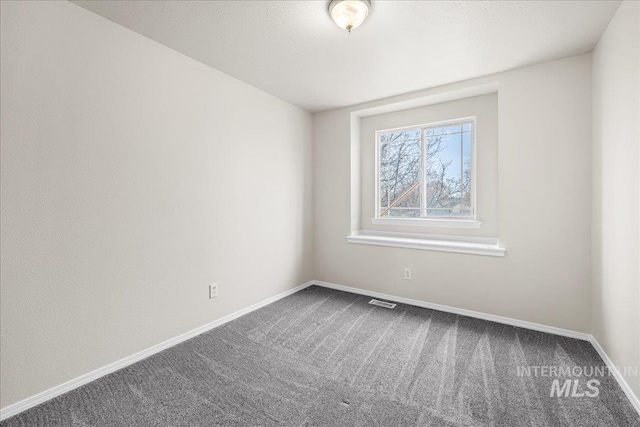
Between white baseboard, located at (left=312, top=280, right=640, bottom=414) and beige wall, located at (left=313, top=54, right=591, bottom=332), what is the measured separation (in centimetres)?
5

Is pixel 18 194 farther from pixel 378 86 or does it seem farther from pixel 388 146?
pixel 388 146

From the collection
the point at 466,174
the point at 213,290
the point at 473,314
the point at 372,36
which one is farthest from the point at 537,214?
the point at 213,290

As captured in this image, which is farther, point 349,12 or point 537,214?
point 537,214

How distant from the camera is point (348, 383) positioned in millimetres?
1856

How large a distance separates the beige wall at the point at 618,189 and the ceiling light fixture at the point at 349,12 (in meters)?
1.49

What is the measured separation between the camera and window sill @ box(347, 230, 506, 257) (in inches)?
111

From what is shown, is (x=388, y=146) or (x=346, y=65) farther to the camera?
(x=388, y=146)

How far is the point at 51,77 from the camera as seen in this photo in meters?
1.70

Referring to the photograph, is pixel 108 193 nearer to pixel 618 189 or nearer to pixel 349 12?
pixel 349 12

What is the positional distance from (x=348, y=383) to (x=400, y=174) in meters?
2.63

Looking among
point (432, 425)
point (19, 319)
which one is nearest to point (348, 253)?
point (432, 425)

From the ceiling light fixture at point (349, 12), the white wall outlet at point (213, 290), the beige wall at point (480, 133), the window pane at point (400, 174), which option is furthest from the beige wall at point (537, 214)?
the white wall outlet at point (213, 290)

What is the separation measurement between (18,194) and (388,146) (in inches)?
138

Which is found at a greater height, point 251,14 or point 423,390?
point 251,14
